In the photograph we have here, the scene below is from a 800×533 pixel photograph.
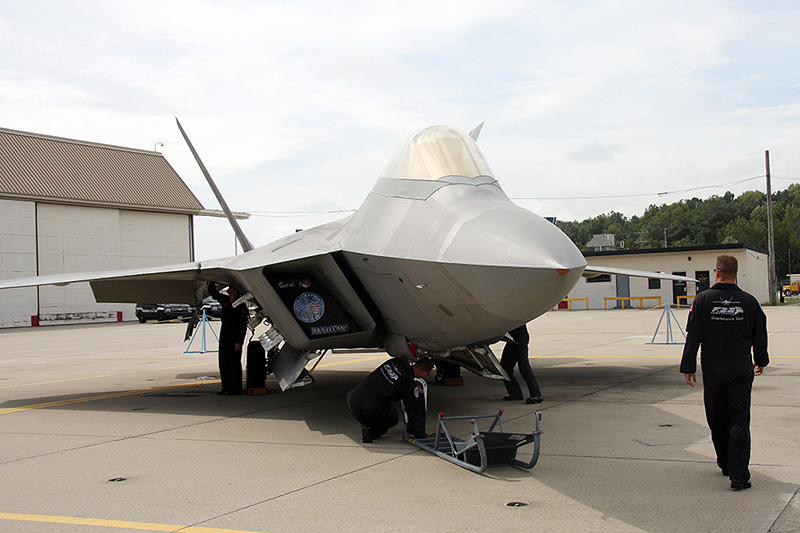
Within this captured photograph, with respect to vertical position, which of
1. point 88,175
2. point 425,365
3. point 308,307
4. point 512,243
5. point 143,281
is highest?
point 88,175

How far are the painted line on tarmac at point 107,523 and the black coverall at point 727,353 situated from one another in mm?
3334

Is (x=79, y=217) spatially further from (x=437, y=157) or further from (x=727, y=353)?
(x=727, y=353)

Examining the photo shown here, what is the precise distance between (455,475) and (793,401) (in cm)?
513

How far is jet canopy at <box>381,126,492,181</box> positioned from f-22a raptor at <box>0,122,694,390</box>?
0.05 feet

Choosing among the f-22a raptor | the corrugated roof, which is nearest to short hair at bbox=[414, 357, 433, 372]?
the f-22a raptor

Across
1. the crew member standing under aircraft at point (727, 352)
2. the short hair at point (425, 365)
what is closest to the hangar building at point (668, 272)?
the short hair at point (425, 365)

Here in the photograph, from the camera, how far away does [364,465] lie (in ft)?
19.3

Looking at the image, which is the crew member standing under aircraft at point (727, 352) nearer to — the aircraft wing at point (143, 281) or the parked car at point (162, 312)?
the aircraft wing at point (143, 281)

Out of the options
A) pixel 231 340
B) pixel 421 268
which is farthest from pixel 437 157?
pixel 231 340

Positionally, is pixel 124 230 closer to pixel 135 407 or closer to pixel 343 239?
pixel 135 407

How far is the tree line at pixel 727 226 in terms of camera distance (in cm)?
9375

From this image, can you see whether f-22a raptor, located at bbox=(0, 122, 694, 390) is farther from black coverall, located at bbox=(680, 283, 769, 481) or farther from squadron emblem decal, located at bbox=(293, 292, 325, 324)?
black coverall, located at bbox=(680, 283, 769, 481)

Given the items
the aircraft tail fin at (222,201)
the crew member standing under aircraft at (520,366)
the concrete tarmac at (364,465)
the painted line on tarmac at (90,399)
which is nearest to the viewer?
the concrete tarmac at (364,465)

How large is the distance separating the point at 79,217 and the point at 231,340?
35363 mm
